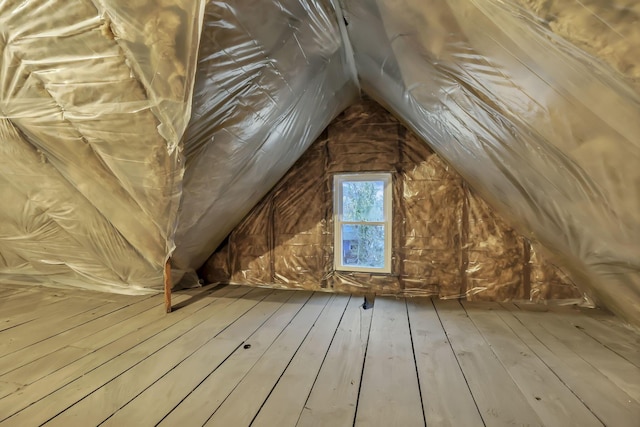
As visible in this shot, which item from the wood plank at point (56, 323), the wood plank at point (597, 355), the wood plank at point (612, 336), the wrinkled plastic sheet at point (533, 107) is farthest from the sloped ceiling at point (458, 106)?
the wood plank at point (56, 323)

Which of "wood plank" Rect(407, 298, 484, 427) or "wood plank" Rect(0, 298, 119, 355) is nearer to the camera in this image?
"wood plank" Rect(407, 298, 484, 427)

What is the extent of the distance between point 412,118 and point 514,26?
1351mm

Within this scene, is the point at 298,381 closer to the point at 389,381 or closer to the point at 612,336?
the point at 389,381

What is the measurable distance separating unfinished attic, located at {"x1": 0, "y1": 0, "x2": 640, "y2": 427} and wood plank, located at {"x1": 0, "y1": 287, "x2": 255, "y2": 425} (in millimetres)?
12

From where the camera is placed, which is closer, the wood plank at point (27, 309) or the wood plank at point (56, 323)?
the wood plank at point (56, 323)

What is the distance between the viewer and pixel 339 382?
1.25m

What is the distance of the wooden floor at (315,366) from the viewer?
1067 mm

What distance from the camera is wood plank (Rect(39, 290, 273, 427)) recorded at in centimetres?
106

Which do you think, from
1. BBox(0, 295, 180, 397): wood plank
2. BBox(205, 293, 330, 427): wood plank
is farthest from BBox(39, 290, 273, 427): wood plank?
BBox(205, 293, 330, 427): wood plank

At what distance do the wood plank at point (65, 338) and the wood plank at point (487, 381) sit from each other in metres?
1.75

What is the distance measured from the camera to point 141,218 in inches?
74.6

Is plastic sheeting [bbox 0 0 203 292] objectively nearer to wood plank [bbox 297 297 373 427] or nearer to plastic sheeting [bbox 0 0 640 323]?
plastic sheeting [bbox 0 0 640 323]

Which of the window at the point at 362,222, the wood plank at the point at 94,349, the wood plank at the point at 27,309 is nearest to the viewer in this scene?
the wood plank at the point at 94,349

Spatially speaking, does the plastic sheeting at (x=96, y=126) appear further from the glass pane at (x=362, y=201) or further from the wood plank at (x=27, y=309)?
the glass pane at (x=362, y=201)
